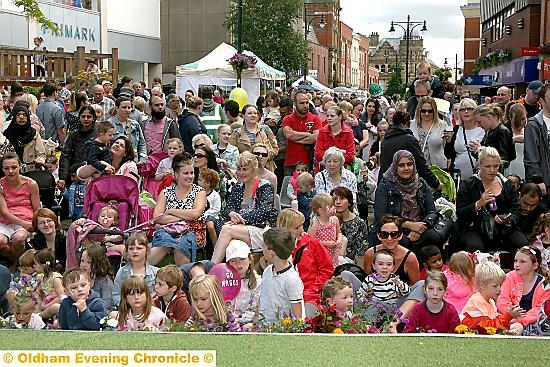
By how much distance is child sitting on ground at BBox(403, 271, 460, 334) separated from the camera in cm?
643

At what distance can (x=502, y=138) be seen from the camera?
10.1 meters

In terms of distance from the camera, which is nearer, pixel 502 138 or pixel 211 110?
pixel 502 138

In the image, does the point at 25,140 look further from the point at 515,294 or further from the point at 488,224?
the point at 515,294

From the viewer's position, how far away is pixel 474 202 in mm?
8734

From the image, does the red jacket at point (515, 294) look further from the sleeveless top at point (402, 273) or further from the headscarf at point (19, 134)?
the headscarf at point (19, 134)

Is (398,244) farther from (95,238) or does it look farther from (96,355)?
(96,355)

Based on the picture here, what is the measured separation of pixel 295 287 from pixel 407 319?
91 centimetres

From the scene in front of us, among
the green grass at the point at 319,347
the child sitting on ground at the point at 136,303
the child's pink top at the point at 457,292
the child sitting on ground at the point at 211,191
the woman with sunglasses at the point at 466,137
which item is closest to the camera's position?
the green grass at the point at 319,347

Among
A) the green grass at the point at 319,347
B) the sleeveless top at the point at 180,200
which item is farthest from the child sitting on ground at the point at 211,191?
the green grass at the point at 319,347

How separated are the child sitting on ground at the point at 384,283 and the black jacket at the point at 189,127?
545 cm

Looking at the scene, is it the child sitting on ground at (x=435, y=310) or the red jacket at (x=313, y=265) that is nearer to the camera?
the child sitting on ground at (x=435, y=310)

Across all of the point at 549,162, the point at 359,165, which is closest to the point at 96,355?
the point at 549,162

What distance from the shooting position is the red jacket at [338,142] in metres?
11.3

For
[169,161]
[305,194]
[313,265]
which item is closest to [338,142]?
Answer: [305,194]
